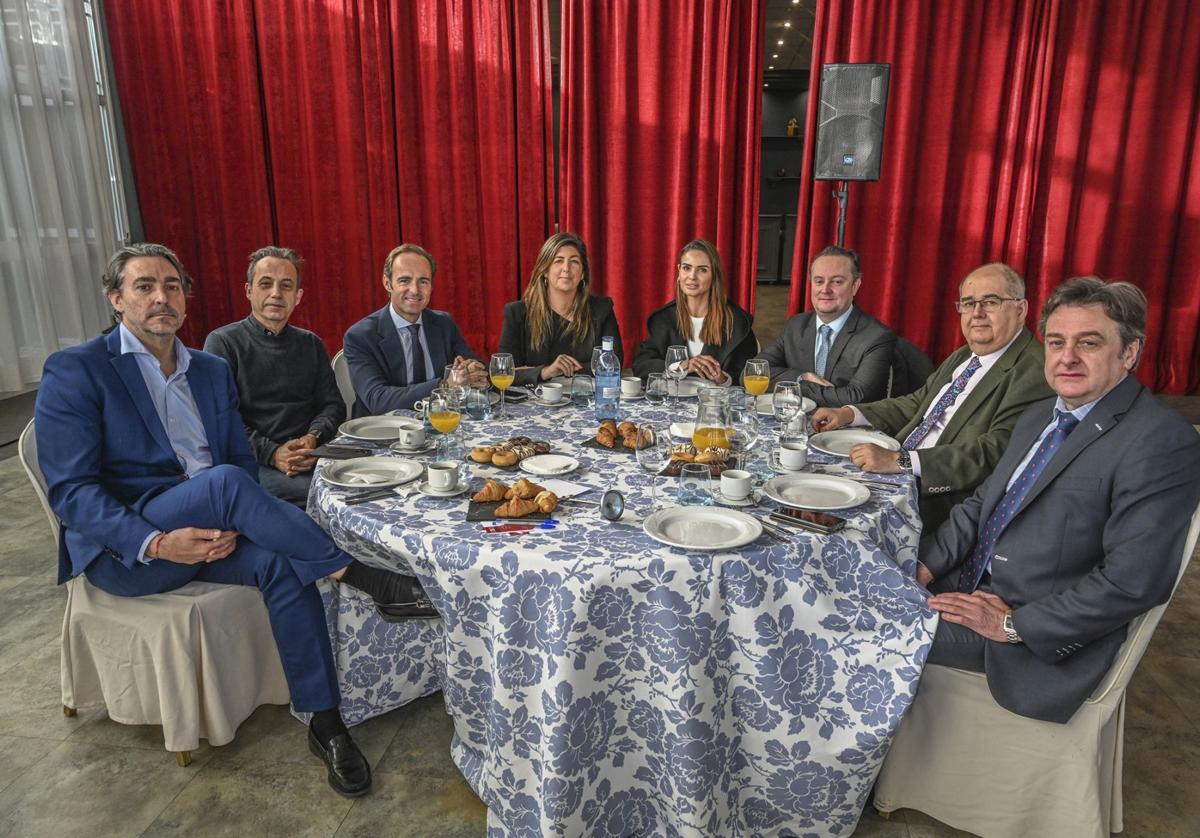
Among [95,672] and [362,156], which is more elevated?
[362,156]

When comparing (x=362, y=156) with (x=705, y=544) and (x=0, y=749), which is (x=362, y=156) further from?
(x=705, y=544)

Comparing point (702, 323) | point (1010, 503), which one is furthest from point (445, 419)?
point (702, 323)

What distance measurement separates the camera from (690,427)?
2240 mm

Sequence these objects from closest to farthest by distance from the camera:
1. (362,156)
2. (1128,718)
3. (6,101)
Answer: (1128,718)
(6,101)
(362,156)

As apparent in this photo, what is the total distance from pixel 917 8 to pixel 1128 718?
15.1 ft

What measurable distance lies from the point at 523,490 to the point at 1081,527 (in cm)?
114

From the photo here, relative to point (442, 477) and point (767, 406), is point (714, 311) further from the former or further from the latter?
point (442, 477)

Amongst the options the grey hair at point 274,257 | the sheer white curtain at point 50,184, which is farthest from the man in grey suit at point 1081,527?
the sheer white curtain at point 50,184

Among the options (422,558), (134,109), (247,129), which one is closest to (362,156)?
(247,129)

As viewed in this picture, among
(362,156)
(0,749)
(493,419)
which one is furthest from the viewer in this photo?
(362,156)

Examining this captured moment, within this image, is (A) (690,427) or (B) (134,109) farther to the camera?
(B) (134,109)

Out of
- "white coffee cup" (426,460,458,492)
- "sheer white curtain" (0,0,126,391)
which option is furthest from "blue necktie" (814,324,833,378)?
"sheer white curtain" (0,0,126,391)

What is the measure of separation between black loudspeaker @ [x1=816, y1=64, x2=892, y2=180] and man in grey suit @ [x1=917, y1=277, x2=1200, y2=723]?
3035 millimetres

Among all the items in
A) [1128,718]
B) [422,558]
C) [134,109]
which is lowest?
[1128,718]
